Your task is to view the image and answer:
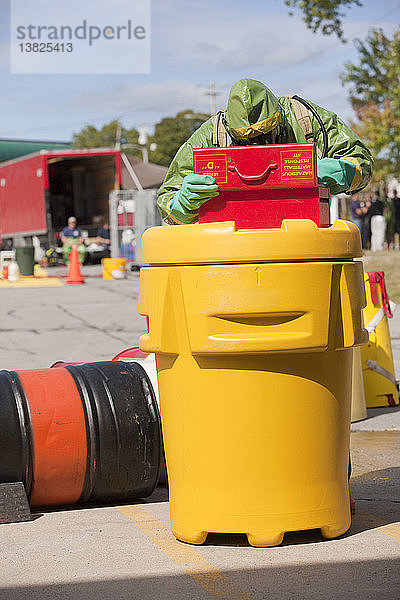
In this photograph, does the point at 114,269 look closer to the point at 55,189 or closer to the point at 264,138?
the point at 55,189

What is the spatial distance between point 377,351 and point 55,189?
2593 cm

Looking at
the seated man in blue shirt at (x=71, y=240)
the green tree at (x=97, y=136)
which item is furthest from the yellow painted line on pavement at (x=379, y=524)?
the green tree at (x=97, y=136)

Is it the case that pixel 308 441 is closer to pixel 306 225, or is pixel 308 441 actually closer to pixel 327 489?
pixel 327 489

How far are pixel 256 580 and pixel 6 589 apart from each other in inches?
38.0

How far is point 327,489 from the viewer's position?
3.85 meters

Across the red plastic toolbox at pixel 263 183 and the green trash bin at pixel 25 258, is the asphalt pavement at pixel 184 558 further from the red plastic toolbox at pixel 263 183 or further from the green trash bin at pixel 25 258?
the green trash bin at pixel 25 258

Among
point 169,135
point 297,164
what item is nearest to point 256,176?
point 297,164

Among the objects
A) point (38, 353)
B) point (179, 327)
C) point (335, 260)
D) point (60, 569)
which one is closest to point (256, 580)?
point (60, 569)

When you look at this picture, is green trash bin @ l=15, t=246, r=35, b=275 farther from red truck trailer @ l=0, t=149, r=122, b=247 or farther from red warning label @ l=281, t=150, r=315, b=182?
red warning label @ l=281, t=150, r=315, b=182

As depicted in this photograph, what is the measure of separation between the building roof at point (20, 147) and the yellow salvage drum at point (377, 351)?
3571 cm

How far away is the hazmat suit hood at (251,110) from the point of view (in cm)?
394

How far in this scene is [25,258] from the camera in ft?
76.7

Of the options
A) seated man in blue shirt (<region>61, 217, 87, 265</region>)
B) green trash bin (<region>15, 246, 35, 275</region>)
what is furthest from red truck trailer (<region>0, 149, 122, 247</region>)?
green trash bin (<region>15, 246, 35, 275</region>)

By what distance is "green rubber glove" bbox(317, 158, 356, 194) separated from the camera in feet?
12.6
